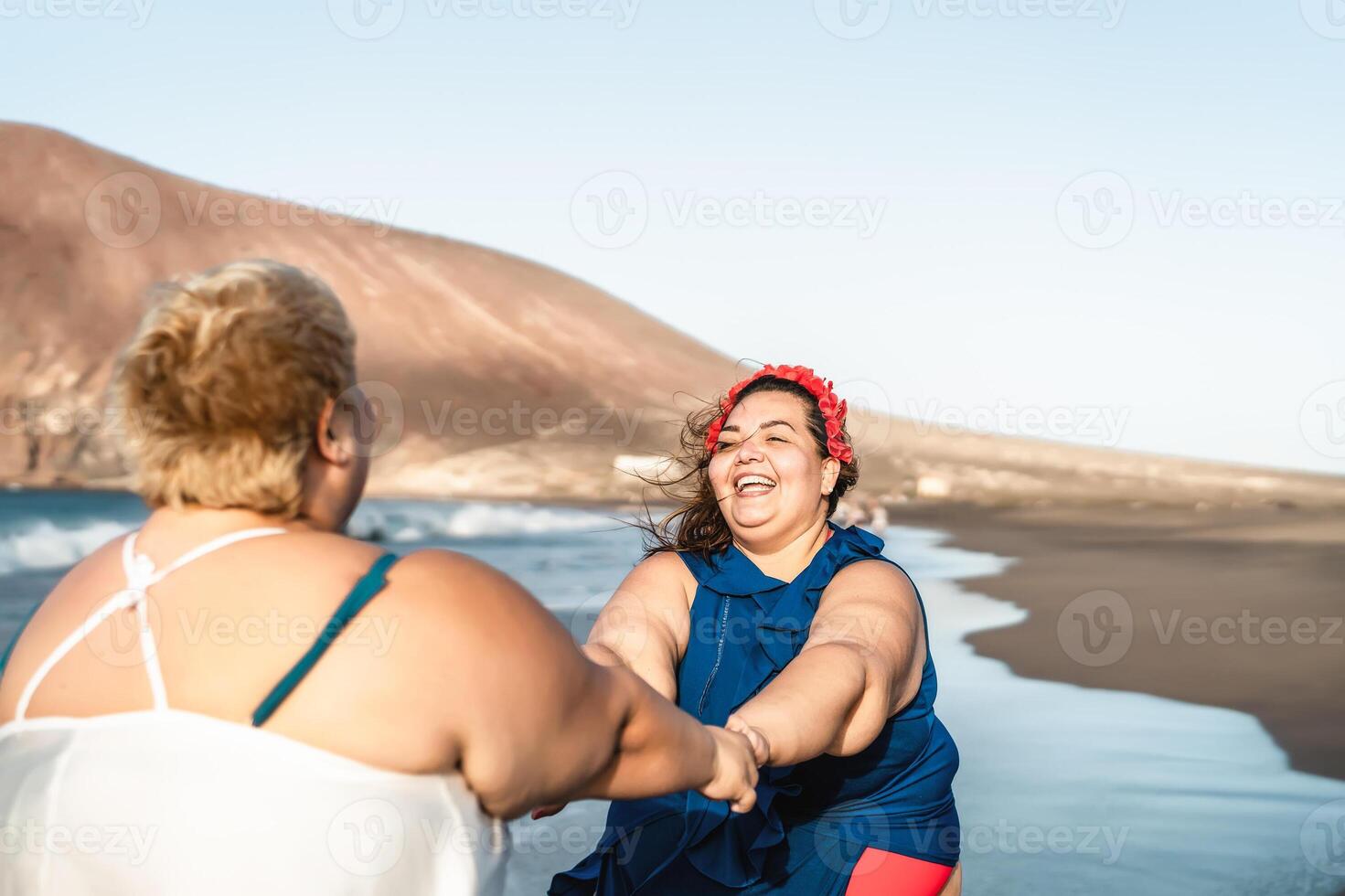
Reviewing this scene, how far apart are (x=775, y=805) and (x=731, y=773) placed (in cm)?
82

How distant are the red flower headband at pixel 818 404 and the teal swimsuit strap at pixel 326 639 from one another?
178 cm

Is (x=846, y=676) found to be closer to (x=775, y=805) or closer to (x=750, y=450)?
(x=775, y=805)

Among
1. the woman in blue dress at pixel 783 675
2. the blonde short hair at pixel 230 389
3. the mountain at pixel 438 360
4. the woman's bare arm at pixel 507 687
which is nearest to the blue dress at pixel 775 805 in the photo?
the woman in blue dress at pixel 783 675

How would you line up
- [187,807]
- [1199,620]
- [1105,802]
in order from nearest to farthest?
[187,807], [1105,802], [1199,620]

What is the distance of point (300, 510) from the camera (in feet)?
4.87

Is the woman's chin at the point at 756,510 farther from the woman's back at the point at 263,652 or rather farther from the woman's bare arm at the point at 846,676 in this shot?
the woman's back at the point at 263,652

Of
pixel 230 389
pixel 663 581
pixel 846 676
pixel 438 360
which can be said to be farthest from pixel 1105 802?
pixel 438 360

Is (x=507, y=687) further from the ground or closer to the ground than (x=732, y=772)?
further from the ground

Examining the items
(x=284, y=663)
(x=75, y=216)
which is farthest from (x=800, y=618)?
(x=75, y=216)

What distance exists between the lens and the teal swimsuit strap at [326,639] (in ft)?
4.42

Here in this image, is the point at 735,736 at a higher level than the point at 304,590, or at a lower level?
lower

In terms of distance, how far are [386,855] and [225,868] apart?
0.54 ft

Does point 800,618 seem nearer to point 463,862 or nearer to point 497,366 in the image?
point 463,862

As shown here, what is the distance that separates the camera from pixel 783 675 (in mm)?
2297
